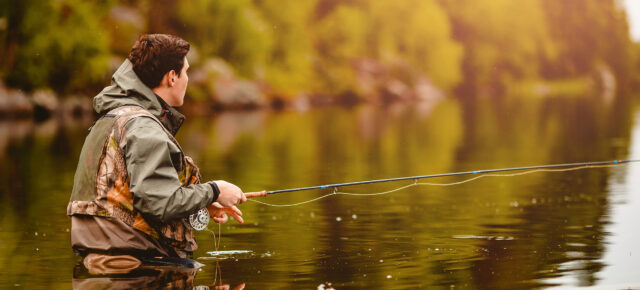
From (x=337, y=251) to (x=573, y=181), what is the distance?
22.1ft

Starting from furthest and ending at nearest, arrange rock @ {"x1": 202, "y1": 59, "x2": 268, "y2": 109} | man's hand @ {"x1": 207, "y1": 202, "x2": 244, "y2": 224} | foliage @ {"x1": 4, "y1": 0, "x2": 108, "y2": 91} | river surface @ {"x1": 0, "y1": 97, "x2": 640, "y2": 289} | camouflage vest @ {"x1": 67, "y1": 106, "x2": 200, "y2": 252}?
rock @ {"x1": 202, "y1": 59, "x2": 268, "y2": 109} → foliage @ {"x1": 4, "y1": 0, "x2": 108, "y2": 91} → river surface @ {"x1": 0, "y1": 97, "x2": 640, "y2": 289} → man's hand @ {"x1": 207, "y1": 202, "x2": 244, "y2": 224} → camouflage vest @ {"x1": 67, "y1": 106, "x2": 200, "y2": 252}

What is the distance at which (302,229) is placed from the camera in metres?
9.08

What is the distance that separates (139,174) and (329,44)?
63.6 meters

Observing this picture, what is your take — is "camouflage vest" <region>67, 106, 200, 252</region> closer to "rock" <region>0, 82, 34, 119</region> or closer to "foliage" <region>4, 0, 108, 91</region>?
"foliage" <region>4, 0, 108, 91</region>

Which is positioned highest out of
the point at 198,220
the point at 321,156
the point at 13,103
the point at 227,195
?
the point at 13,103

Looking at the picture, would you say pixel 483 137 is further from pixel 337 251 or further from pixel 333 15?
pixel 333 15

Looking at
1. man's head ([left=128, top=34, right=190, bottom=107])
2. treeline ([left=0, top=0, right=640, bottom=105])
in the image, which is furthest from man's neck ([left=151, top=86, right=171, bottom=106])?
treeline ([left=0, top=0, right=640, bottom=105])

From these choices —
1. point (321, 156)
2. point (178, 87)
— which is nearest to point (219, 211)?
point (178, 87)

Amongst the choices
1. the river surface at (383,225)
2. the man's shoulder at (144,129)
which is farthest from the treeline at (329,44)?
the man's shoulder at (144,129)

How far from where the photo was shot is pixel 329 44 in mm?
67875

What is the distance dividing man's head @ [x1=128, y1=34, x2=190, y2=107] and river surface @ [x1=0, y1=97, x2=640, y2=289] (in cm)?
94

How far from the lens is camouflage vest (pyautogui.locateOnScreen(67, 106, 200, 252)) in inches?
191

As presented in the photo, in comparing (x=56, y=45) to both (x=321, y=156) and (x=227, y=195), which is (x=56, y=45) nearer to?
(x=321, y=156)

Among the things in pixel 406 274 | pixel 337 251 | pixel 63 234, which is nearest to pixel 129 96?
pixel 406 274
